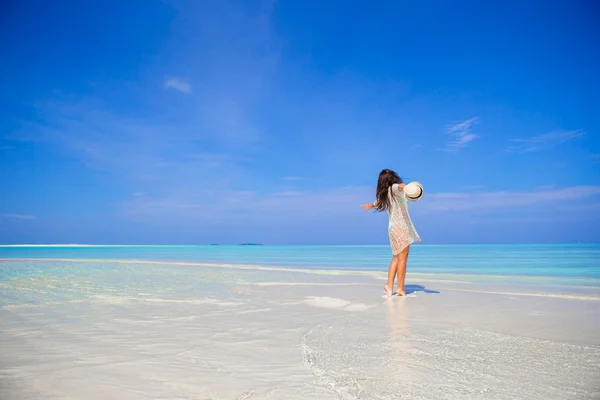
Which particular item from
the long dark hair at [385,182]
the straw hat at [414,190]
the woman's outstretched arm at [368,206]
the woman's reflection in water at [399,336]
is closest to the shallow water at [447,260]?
the straw hat at [414,190]

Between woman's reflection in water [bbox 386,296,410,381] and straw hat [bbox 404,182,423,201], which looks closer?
woman's reflection in water [bbox 386,296,410,381]

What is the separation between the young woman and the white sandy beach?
32.6 inches

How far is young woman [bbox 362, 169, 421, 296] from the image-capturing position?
7.56 metres

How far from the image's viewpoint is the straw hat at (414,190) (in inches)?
280

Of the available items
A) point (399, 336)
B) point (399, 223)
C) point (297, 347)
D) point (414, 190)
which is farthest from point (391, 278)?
point (297, 347)

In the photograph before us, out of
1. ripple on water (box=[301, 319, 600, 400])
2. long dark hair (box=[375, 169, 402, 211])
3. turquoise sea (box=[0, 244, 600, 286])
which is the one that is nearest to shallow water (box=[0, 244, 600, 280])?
turquoise sea (box=[0, 244, 600, 286])

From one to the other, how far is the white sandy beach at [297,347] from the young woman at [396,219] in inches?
32.6

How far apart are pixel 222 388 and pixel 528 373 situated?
2374 millimetres

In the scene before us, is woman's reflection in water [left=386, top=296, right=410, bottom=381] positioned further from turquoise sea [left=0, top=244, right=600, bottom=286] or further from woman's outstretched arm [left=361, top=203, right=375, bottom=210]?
turquoise sea [left=0, top=244, right=600, bottom=286]

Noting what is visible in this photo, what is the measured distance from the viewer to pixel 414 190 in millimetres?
7125

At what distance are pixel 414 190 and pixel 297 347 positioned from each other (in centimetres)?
428

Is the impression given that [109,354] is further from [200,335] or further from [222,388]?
[222,388]

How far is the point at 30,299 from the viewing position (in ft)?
22.3

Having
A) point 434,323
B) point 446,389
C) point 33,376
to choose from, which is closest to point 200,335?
point 33,376
